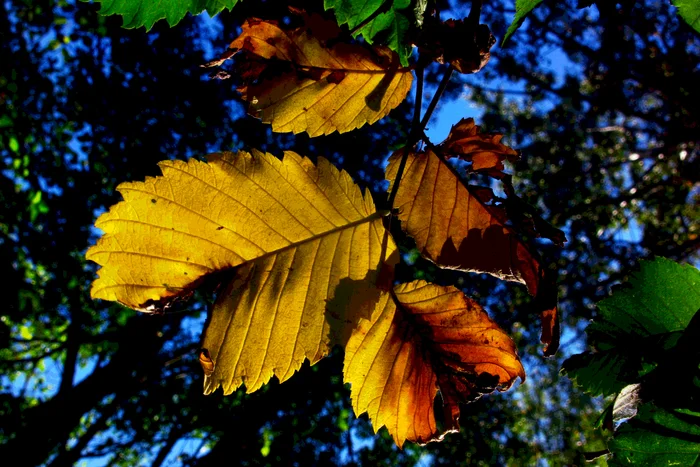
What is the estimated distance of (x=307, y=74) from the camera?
0.53m

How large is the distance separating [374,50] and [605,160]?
8.20 metres

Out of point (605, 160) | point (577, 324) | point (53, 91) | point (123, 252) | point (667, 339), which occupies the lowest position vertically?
point (667, 339)

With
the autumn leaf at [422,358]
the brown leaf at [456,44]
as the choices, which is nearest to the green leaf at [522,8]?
the brown leaf at [456,44]

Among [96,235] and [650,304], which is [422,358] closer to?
[650,304]

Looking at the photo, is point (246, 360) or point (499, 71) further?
point (499, 71)

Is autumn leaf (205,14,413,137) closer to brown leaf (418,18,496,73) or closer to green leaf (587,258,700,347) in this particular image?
brown leaf (418,18,496,73)

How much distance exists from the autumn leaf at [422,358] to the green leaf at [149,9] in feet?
1.25

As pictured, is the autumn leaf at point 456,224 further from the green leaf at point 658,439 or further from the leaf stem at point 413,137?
the green leaf at point 658,439

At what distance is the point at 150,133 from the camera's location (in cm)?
409

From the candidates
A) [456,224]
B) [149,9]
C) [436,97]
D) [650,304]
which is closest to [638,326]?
[650,304]

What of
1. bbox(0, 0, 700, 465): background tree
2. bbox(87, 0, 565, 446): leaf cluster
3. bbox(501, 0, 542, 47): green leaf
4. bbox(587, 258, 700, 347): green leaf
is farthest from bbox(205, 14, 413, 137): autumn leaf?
bbox(0, 0, 700, 465): background tree

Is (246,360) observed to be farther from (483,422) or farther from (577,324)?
(577,324)

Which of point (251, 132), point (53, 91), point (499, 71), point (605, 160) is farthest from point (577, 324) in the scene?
point (53, 91)

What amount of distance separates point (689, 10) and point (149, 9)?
551 mm
